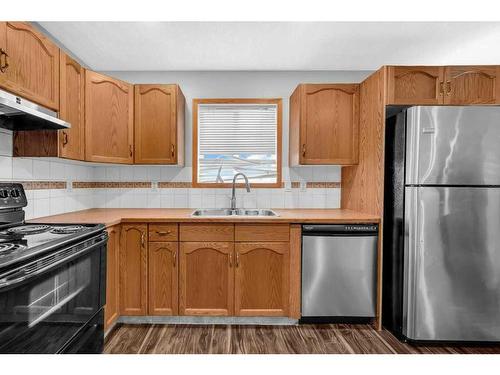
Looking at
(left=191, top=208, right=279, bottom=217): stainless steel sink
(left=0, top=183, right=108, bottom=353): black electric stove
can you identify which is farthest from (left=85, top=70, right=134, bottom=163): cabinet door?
(left=191, top=208, right=279, bottom=217): stainless steel sink

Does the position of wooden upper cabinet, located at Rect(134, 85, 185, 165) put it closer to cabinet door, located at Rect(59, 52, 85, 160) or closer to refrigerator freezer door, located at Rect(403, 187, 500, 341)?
cabinet door, located at Rect(59, 52, 85, 160)

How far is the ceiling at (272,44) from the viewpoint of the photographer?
2238 millimetres

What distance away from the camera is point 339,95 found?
268 centimetres

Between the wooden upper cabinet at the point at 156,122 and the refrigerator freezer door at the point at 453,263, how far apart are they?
196 centimetres

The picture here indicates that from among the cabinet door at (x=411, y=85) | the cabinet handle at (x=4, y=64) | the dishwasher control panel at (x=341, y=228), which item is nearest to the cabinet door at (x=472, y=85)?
the cabinet door at (x=411, y=85)

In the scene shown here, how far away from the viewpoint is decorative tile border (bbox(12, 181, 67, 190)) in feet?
7.06

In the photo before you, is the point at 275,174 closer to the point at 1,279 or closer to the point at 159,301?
the point at 159,301

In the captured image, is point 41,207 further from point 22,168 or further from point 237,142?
point 237,142

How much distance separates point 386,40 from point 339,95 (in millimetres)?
535

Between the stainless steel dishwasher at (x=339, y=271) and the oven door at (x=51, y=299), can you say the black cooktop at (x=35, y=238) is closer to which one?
the oven door at (x=51, y=299)

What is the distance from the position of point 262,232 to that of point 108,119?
5.13ft
